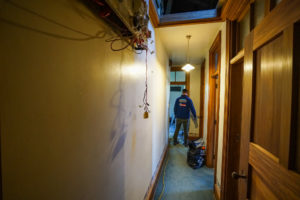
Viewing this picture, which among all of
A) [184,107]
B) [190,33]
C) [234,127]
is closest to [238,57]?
[234,127]

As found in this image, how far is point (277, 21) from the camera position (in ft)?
2.10

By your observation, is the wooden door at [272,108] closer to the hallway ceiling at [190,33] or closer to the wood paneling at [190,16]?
the wood paneling at [190,16]

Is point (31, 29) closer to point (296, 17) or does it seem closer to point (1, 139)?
point (1, 139)

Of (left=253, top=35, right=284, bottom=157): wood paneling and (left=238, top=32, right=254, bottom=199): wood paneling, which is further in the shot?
(left=238, top=32, right=254, bottom=199): wood paneling

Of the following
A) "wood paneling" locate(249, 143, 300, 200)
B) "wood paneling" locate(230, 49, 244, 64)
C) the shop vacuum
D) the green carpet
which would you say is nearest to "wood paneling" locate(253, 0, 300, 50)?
"wood paneling" locate(230, 49, 244, 64)

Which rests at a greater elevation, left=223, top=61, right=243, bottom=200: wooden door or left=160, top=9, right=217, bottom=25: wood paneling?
left=160, top=9, right=217, bottom=25: wood paneling

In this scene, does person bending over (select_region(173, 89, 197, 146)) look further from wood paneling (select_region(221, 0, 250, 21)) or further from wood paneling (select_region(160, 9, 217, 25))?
wood paneling (select_region(221, 0, 250, 21))

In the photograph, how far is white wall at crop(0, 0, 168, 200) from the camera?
355mm

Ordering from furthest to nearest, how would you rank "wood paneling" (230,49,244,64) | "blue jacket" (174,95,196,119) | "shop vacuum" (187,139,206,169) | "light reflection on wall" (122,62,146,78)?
"blue jacket" (174,95,196,119), "shop vacuum" (187,139,206,169), "wood paneling" (230,49,244,64), "light reflection on wall" (122,62,146,78)

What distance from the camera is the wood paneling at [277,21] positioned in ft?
1.78

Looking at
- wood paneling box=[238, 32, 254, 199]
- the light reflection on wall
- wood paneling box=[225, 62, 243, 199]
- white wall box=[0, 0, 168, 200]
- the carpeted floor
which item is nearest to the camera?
white wall box=[0, 0, 168, 200]

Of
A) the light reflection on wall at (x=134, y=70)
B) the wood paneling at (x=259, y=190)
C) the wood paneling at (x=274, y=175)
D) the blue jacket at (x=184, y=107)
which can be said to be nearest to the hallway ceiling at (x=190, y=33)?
the light reflection on wall at (x=134, y=70)

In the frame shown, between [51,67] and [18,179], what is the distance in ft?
1.21

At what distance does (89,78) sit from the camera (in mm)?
642
